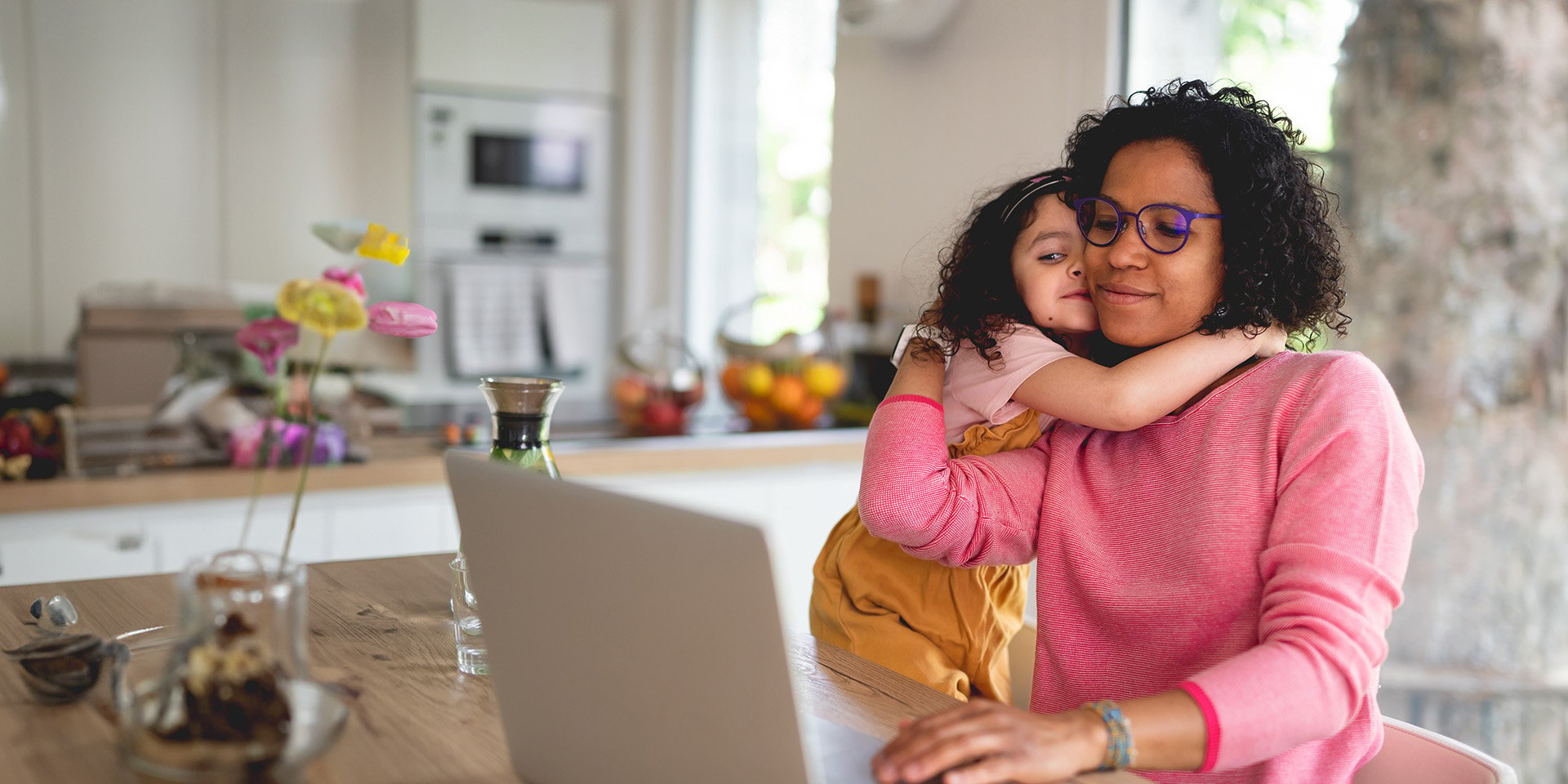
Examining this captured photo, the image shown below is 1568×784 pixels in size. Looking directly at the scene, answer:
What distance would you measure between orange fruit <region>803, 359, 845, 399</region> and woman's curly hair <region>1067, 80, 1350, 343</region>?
68.9 inches

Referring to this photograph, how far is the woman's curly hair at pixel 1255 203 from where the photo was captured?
45.7 inches

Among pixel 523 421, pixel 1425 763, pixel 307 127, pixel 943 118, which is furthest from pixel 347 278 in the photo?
pixel 307 127

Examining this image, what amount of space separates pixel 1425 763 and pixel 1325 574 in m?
0.26

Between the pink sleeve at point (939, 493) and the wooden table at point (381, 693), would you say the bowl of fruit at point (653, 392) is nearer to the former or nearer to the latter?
the wooden table at point (381, 693)

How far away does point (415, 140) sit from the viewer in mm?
4172

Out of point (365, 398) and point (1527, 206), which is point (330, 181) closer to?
point (365, 398)

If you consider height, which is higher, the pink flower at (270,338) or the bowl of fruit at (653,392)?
the pink flower at (270,338)

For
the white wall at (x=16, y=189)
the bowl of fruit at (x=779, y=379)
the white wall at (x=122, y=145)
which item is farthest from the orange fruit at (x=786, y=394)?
the white wall at (x=16, y=189)

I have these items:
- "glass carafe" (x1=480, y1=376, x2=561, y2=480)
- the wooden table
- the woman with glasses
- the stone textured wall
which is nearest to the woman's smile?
the woman with glasses

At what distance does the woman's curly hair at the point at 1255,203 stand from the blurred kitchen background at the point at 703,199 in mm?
718

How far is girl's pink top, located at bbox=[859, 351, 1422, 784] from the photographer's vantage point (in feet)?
3.08

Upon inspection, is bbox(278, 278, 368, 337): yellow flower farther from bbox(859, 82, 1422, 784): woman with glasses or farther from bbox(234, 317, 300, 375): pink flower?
bbox(859, 82, 1422, 784): woman with glasses

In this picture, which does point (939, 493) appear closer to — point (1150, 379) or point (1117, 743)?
point (1150, 379)

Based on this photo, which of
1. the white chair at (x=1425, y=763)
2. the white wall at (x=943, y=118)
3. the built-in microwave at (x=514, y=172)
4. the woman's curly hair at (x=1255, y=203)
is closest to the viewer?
the white chair at (x=1425, y=763)
